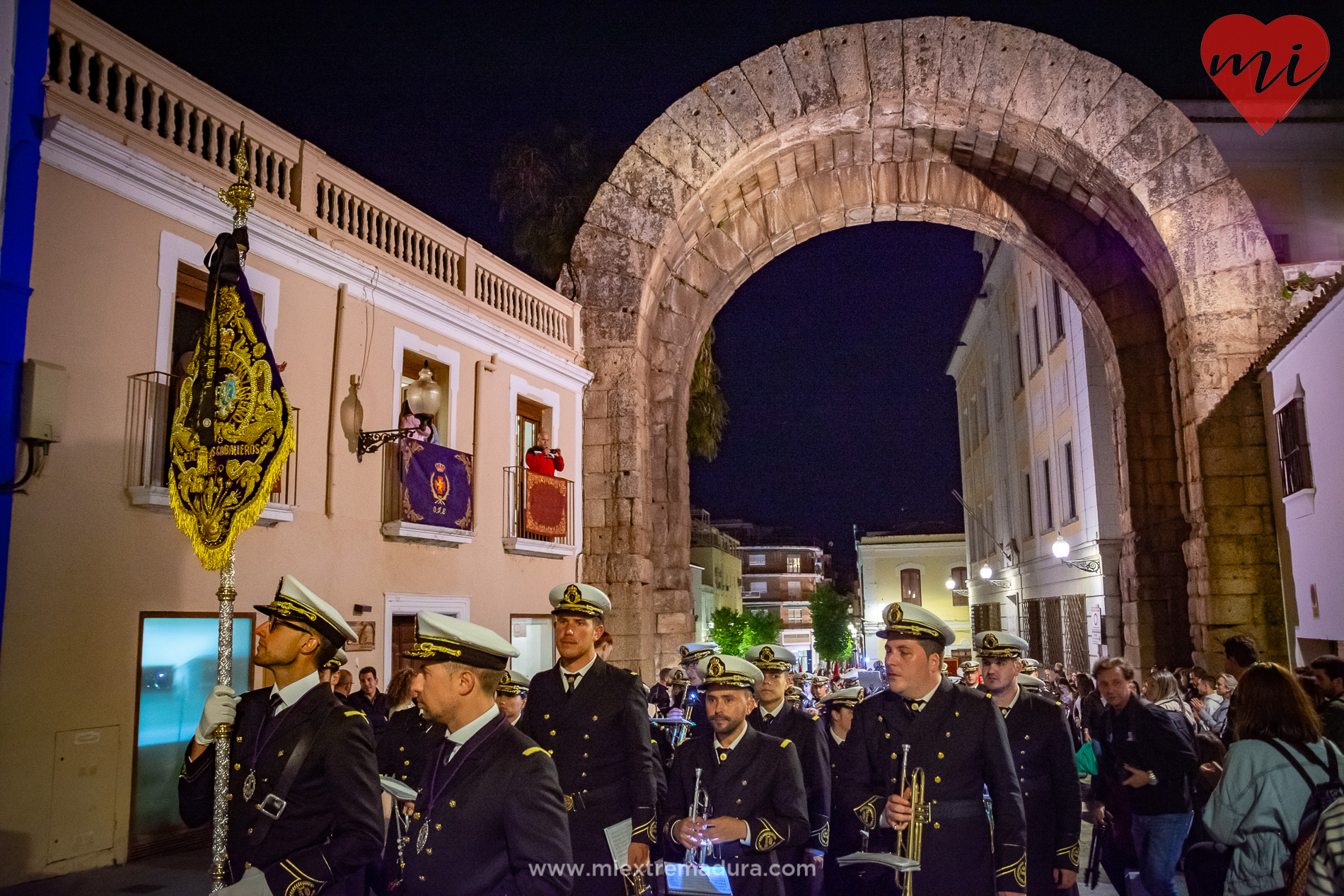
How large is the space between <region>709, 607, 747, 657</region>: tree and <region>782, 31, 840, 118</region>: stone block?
40821 millimetres

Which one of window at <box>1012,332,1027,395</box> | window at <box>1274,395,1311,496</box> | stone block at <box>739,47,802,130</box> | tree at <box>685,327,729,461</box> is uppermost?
stone block at <box>739,47,802,130</box>

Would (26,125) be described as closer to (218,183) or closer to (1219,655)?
(218,183)

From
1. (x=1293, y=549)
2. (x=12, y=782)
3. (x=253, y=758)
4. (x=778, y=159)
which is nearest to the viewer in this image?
(x=253, y=758)

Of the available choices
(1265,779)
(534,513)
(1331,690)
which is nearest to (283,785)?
(1265,779)

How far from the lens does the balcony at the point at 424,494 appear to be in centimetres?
1194

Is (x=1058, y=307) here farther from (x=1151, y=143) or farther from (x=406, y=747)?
(x=406, y=747)

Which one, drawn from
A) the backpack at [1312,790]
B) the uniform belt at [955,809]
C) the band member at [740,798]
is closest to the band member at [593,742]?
the band member at [740,798]

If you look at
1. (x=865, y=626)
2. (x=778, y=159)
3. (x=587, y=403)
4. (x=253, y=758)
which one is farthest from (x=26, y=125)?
(x=865, y=626)

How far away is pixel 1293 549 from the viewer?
1314cm

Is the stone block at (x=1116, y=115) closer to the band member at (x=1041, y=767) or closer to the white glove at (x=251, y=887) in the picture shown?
the band member at (x=1041, y=767)

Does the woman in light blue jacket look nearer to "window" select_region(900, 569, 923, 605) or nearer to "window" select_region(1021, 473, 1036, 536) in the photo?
"window" select_region(1021, 473, 1036, 536)

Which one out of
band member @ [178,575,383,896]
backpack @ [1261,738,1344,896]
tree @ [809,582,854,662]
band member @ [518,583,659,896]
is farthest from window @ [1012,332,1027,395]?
tree @ [809,582,854,662]

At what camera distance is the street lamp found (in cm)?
1164

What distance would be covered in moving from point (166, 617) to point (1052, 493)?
20020mm
